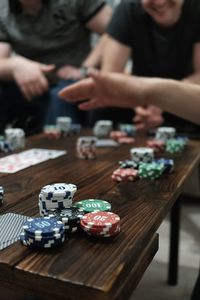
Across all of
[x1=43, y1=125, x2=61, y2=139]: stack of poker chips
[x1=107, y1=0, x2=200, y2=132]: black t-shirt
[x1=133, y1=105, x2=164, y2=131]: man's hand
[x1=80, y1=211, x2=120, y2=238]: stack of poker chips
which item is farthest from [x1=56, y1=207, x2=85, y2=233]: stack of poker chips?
[x1=107, y1=0, x2=200, y2=132]: black t-shirt

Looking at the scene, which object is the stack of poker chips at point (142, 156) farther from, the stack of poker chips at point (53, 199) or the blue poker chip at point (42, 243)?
the blue poker chip at point (42, 243)

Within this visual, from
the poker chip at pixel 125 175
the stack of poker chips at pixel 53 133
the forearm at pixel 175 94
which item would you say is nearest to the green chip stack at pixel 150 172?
the poker chip at pixel 125 175

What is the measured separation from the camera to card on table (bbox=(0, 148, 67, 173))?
1.26m

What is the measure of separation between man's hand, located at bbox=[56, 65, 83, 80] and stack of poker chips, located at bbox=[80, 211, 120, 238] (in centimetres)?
183

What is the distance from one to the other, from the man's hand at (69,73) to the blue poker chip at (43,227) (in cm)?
185

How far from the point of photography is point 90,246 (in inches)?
27.8

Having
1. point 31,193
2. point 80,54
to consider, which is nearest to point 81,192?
point 31,193

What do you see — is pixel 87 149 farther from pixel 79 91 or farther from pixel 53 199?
pixel 53 199

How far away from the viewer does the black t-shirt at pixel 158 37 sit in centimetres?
219

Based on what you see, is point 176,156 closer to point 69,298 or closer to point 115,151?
point 115,151

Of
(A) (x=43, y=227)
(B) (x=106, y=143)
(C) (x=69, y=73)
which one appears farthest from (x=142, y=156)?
(C) (x=69, y=73)

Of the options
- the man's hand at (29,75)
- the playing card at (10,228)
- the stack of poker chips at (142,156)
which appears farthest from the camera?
the man's hand at (29,75)

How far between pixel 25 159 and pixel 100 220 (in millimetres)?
674

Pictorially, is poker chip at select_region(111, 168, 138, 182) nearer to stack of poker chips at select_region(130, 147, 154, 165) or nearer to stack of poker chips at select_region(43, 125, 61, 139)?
stack of poker chips at select_region(130, 147, 154, 165)
